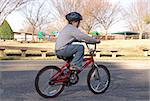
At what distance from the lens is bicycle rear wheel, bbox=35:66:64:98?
614cm

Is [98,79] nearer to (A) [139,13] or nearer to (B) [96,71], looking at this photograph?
(B) [96,71]

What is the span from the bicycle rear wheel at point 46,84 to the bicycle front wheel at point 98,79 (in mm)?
651

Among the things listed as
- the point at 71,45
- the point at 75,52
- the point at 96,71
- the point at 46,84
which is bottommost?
the point at 46,84

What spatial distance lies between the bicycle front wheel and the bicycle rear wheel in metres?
0.65

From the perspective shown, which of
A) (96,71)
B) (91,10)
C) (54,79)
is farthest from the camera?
(91,10)

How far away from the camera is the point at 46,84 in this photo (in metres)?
6.21

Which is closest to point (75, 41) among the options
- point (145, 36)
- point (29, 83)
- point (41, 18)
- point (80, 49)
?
point (80, 49)

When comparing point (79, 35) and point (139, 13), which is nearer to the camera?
point (79, 35)

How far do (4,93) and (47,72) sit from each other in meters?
1.00

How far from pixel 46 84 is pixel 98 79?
111 cm

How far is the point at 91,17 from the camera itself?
51688mm

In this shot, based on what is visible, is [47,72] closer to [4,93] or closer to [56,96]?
[56,96]

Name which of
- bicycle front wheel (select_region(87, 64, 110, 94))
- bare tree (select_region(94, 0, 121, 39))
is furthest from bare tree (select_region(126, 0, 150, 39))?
bicycle front wheel (select_region(87, 64, 110, 94))

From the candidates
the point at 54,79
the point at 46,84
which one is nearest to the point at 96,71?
the point at 54,79
